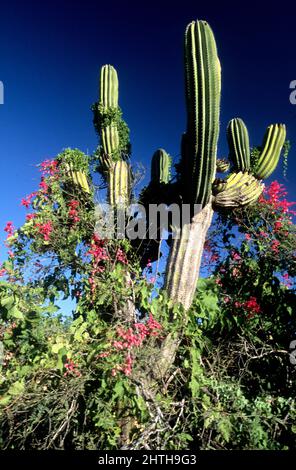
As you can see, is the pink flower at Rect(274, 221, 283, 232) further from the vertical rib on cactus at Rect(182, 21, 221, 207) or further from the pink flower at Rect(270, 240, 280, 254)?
the vertical rib on cactus at Rect(182, 21, 221, 207)

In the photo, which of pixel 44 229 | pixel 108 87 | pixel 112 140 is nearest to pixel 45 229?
pixel 44 229

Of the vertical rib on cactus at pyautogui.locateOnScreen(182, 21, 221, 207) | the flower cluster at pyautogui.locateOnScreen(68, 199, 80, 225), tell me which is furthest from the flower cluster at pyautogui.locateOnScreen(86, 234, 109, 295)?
the vertical rib on cactus at pyautogui.locateOnScreen(182, 21, 221, 207)

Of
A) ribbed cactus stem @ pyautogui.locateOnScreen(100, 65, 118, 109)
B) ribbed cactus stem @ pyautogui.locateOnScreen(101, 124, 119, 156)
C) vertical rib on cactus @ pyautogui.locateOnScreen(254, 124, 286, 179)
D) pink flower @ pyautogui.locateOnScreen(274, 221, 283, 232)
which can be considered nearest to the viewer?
pink flower @ pyautogui.locateOnScreen(274, 221, 283, 232)

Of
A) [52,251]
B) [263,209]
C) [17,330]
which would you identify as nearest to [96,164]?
[52,251]

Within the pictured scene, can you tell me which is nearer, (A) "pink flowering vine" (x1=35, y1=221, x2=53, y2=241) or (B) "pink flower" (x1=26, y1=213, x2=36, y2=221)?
(A) "pink flowering vine" (x1=35, y1=221, x2=53, y2=241)

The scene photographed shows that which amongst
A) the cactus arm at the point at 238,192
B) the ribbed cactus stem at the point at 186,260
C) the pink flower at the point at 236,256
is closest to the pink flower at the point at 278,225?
the cactus arm at the point at 238,192

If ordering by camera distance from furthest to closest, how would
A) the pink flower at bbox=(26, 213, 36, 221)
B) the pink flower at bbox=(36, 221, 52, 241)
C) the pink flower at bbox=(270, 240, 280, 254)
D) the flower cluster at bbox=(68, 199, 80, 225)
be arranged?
the pink flower at bbox=(270, 240, 280, 254), the flower cluster at bbox=(68, 199, 80, 225), the pink flower at bbox=(26, 213, 36, 221), the pink flower at bbox=(36, 221, 52, 241)

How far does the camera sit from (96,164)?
209 inches

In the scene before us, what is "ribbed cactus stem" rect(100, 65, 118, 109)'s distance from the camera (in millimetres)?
5488

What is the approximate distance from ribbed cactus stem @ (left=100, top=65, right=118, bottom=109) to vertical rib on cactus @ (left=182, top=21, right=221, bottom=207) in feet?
5.85

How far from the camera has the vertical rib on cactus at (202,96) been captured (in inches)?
149

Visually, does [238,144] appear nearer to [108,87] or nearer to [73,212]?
[108,87]

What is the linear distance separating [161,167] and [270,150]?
1.59 meters

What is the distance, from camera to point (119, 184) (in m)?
4.87
